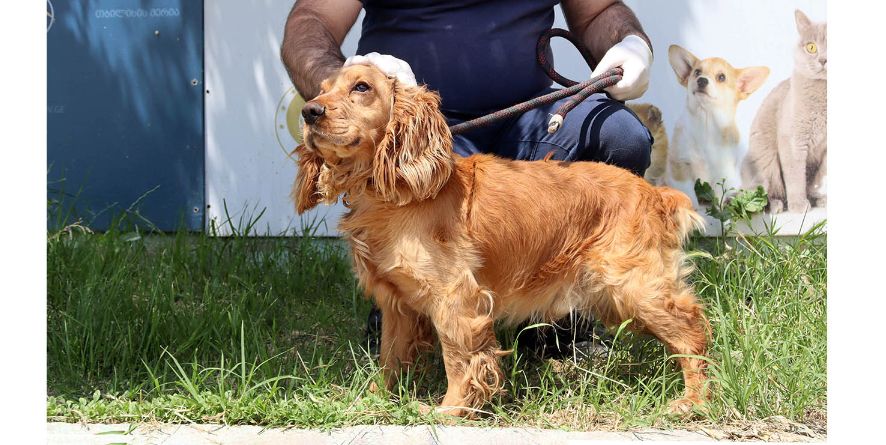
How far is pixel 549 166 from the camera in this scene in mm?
3232

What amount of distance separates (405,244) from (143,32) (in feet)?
9.55

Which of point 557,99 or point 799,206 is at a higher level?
point 557,99

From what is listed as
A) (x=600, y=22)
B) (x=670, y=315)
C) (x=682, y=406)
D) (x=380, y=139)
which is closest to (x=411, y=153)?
(x=380, y=139)

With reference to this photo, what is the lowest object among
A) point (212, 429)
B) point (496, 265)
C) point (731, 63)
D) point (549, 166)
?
point (212, 429)

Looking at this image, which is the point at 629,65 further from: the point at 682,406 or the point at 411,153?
the point at 682,406

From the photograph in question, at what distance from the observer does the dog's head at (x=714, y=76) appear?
4.76 metres

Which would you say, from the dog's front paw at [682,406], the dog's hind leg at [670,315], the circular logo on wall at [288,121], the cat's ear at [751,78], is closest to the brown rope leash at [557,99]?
the dog's hind leg at [670,315]

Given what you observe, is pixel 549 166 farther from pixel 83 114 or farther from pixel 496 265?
pixel 83 114

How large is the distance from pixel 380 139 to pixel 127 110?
280 cm

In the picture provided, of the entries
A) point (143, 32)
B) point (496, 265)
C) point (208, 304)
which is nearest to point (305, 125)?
point (496, 265)

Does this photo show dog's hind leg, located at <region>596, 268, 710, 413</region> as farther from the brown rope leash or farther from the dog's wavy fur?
the brown rope leash

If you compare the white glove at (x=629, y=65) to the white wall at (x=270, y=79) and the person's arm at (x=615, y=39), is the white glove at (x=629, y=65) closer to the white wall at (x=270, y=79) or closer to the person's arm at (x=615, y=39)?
the person's arm at (x=615, y=39)

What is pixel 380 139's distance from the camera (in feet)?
9.39

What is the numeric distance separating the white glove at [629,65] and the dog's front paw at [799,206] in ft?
6.18
